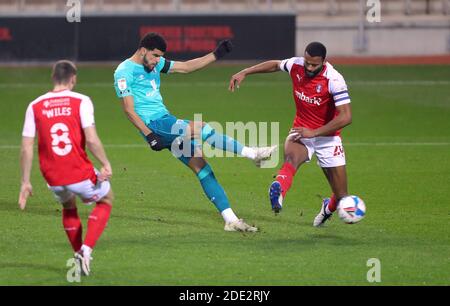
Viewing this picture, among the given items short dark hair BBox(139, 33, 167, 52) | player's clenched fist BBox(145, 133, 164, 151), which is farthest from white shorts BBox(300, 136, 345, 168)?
short dark hair BBox(139, 33, 167, 52)

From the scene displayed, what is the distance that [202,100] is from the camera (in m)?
26.5

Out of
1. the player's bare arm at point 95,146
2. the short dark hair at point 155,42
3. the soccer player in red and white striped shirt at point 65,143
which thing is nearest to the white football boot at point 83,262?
the soccer player in red and white striped shirt at point 65,143

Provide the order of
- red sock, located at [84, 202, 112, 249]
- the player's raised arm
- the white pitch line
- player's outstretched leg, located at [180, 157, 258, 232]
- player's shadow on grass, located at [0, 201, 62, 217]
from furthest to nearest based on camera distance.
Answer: the white pitch line
player's shadow on grass, located at [0, 201, 62, 217]
the player's raised arm
player's outstretched leg, located at [180, 157, 258, 232]
red sock, located at [84, 202, 112, 249]

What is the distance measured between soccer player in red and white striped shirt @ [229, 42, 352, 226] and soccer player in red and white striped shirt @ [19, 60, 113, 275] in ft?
9.99

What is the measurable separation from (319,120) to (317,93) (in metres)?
0.37

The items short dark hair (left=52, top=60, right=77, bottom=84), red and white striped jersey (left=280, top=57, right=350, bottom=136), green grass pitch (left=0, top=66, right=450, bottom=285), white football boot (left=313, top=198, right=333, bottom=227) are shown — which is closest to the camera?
short dark hair (left=52, top=60, right=77, bottom=84)

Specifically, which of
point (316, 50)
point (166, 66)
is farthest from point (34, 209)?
point (316, 50)

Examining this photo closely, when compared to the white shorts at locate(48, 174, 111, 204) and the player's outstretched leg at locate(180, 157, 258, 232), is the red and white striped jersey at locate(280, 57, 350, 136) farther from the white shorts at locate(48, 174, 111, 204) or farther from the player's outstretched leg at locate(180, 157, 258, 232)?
the white shorts at locate(48, 174, 111, 204)

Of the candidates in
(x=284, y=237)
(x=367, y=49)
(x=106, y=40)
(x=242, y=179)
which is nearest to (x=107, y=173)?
(x=284, y=237)

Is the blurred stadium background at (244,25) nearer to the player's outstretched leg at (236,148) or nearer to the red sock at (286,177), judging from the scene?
the player's outstretched leg at (236,148)

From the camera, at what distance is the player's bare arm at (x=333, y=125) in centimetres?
1230

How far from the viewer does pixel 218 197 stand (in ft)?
42.0

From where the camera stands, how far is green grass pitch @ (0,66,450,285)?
1053 cm
